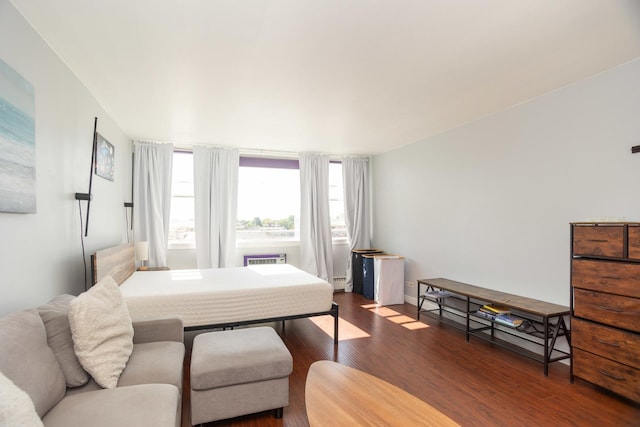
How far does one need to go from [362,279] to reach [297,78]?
3795 millimetres

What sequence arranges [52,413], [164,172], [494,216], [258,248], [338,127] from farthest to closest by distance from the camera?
[258,248] → [164,172] → [338,127] → [494,216] → [52,413]

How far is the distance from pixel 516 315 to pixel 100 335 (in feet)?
11.2


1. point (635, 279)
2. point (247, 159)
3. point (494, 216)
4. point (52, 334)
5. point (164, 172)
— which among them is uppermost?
point (247, 159)

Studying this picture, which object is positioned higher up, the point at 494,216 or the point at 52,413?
the point at 494,216

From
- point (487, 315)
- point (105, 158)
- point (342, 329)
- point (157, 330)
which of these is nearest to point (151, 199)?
point (105, 158)

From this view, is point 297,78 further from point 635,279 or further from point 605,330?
point 605,330

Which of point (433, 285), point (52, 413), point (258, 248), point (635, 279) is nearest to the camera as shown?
point (52, 413)

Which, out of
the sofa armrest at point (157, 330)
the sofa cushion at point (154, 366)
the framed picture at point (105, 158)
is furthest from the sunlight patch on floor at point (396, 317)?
the framed picture at point (105, 158)

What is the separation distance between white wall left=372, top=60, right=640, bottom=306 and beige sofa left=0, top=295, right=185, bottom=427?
10.6ft

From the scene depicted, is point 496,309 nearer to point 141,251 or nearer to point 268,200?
point 268,200

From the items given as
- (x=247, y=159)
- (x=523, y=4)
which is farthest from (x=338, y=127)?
(x=523, y=4)

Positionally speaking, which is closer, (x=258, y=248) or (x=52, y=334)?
(x=52, y=334)

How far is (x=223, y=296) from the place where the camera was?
293cm

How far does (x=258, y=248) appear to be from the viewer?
546 cm
